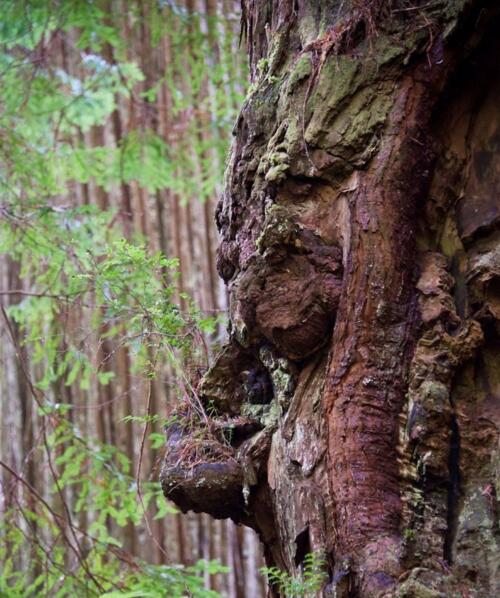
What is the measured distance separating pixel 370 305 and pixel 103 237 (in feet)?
15.1

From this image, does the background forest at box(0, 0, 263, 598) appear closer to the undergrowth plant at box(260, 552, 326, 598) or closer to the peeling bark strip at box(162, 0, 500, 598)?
the peeling bark strip at box(162, 0, 500, 598)

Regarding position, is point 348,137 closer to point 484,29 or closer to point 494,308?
point 484,29

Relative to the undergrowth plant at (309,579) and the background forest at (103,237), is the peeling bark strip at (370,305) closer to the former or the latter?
the undergrowth plant at (309,579)

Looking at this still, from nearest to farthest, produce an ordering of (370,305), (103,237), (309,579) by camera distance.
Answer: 1. (309,579)
2. (370,305)
3. (103,237)

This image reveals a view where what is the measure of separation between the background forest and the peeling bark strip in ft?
7.32

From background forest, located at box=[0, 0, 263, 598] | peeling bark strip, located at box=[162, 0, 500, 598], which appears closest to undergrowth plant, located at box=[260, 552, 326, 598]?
peeling bark strip, located at box=[162, 0, 500, 598]

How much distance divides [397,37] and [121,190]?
6.38 metres

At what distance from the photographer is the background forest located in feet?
18.0

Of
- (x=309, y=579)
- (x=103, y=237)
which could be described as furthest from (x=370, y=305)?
(x=103, y=237)

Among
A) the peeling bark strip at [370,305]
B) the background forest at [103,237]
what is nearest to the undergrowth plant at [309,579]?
the peeling bark strip at [370,305]

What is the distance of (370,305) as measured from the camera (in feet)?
7.84

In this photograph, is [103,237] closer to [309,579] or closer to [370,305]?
[370,305]

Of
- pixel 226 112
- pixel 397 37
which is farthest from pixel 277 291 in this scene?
pixel 226 112

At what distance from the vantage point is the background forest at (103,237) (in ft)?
18.0
